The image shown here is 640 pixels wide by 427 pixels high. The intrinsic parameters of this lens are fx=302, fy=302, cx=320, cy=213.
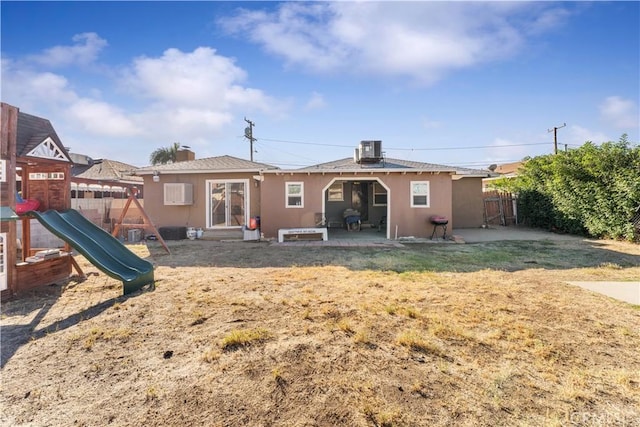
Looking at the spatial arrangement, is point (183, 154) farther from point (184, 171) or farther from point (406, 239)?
point (406, 239)

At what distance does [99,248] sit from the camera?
18.6 feet

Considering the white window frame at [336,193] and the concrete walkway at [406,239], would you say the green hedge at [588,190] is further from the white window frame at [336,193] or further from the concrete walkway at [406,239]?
the white window frame at [336,193]

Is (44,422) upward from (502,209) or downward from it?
downward

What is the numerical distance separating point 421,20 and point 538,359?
718cm

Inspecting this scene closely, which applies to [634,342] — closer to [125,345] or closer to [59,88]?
[125,345]

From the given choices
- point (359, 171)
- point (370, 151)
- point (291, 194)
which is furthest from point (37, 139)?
point (370, 151)

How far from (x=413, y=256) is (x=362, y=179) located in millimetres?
4099

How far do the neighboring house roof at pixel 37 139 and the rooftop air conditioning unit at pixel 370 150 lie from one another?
941 cm

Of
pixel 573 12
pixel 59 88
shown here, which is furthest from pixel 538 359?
pixel 59 88

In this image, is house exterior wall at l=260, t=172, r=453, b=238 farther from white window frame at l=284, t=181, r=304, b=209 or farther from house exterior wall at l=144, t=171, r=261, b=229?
house exterior wall at l=144, t=171, r=261, b=229

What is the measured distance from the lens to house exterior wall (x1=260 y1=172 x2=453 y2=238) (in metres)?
11.4

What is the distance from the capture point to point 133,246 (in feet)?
33.6

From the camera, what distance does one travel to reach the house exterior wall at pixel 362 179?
37.4ft

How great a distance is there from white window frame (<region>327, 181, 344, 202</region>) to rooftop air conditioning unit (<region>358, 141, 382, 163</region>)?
2.64m
